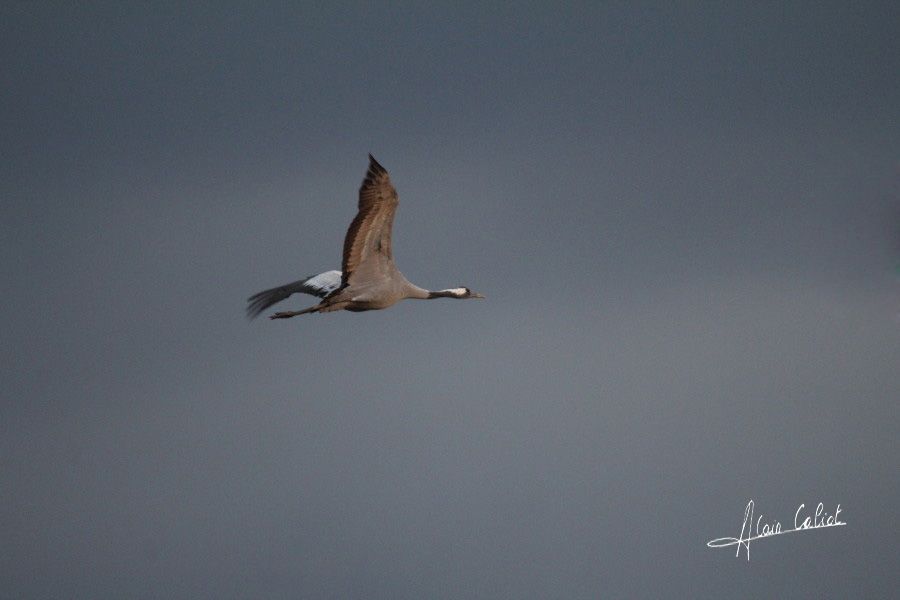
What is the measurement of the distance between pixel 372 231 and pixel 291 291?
1.22 meters

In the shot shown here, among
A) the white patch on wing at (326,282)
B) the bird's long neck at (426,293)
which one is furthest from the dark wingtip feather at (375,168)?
the white patch on wing at (326,282)

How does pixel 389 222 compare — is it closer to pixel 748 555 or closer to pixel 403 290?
pixel 403 290

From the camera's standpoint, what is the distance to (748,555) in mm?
8359

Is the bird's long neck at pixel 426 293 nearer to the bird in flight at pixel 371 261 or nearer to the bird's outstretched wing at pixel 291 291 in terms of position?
the bird in flight at pixel 371 261

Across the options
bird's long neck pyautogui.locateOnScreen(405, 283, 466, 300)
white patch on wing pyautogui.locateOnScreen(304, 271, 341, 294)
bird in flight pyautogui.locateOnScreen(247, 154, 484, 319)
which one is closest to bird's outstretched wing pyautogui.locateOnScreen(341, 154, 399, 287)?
bird in flight pyautogui.locateOnScreen(247, 154, 484, 319)

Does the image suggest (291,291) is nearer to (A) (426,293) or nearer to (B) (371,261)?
(A) (426,293)

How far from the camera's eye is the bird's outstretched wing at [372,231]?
5098 mm

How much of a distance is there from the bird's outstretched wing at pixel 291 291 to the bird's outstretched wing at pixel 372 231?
0.77 metres

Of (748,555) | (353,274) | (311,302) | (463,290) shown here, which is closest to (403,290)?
(353,274)

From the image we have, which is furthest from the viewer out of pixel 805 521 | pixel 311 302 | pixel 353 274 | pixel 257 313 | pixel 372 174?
pixel 805 521

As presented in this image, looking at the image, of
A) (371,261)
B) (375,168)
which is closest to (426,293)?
(371,261)

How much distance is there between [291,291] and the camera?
640 centimetres

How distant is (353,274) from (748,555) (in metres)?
4.52

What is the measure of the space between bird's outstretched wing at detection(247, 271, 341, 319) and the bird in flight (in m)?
0.40
